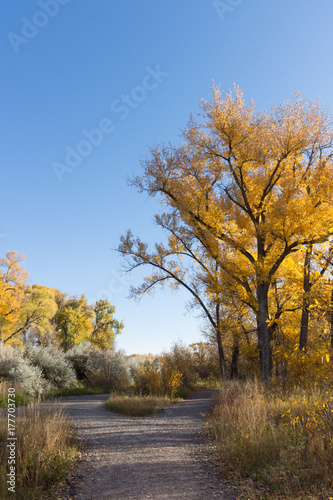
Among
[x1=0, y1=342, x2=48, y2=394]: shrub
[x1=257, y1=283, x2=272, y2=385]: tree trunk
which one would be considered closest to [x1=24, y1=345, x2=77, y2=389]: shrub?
[x1=0, y1=342, x2=48, y2=394]: shrub

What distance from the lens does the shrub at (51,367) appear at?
16.7 metres

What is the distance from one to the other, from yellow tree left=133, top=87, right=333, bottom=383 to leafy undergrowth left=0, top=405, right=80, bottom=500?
8.38 m

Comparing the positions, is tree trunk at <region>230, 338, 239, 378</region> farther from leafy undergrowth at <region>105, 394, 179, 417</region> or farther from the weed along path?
the weed along path

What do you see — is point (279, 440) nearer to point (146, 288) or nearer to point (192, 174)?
point (192, 174)

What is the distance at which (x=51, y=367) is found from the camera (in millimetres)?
16969

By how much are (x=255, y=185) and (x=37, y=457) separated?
11.3 metres

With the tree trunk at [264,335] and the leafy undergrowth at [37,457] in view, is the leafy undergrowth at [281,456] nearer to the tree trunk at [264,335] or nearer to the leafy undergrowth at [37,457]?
the leafy undergrowth at [37,457]

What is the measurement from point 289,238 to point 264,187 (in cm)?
245

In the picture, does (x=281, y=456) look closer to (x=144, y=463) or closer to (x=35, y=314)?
(x=144, y=463)

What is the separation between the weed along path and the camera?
4.41 metres

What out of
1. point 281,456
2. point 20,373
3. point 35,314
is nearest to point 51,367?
point 20,373

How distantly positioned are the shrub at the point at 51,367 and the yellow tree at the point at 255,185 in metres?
10.1

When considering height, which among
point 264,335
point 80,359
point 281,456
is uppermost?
point 264,335

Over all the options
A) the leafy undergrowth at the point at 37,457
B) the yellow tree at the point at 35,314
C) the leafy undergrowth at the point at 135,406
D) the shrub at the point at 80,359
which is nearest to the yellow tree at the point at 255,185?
the leafy undergrowth at the point at 135,406
